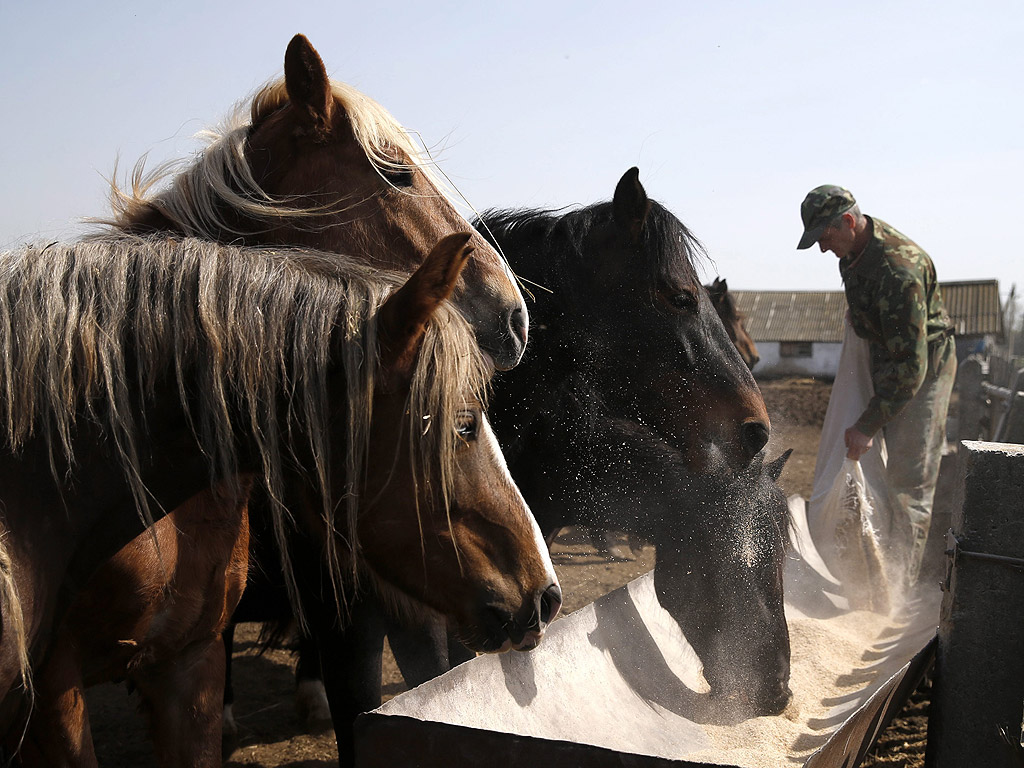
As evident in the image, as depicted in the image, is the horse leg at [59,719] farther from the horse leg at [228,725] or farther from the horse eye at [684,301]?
the horse eye at [684,301]

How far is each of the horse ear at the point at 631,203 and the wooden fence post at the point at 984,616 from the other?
4.83 ft

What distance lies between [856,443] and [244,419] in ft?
13.4

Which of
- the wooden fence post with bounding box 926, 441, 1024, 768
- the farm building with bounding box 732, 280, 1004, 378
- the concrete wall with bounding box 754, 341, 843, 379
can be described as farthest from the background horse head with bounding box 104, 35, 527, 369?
the concrete wall with bounding box 754, 341, 843, 379

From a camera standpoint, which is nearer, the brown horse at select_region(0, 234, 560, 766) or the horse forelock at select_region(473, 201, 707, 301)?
the brown horse at select_region(0, 234, 560, 766)

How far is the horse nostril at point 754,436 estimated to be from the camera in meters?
3.25

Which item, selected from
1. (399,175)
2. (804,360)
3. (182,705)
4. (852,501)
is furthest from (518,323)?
(804,360)

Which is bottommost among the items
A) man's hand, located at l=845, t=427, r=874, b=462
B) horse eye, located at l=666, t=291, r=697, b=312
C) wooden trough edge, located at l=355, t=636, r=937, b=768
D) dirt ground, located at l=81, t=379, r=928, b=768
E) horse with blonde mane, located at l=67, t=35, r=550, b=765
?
dirt ground, located at l=81, t=379, r=928, b=768

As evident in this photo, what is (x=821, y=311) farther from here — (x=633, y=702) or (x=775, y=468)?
(x=633, y=702)

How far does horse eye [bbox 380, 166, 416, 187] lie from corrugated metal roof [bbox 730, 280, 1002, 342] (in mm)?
27550

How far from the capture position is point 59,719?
77.6 inches

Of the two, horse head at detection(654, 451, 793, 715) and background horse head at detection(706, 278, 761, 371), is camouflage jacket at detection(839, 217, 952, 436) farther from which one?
background horse head at detection(706, 278, 761, 371)

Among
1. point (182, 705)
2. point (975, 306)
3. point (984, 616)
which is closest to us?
point (182, 705)

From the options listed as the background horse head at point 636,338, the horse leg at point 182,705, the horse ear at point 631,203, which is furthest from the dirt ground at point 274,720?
the horse ear at point 631,203

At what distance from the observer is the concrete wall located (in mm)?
33969
